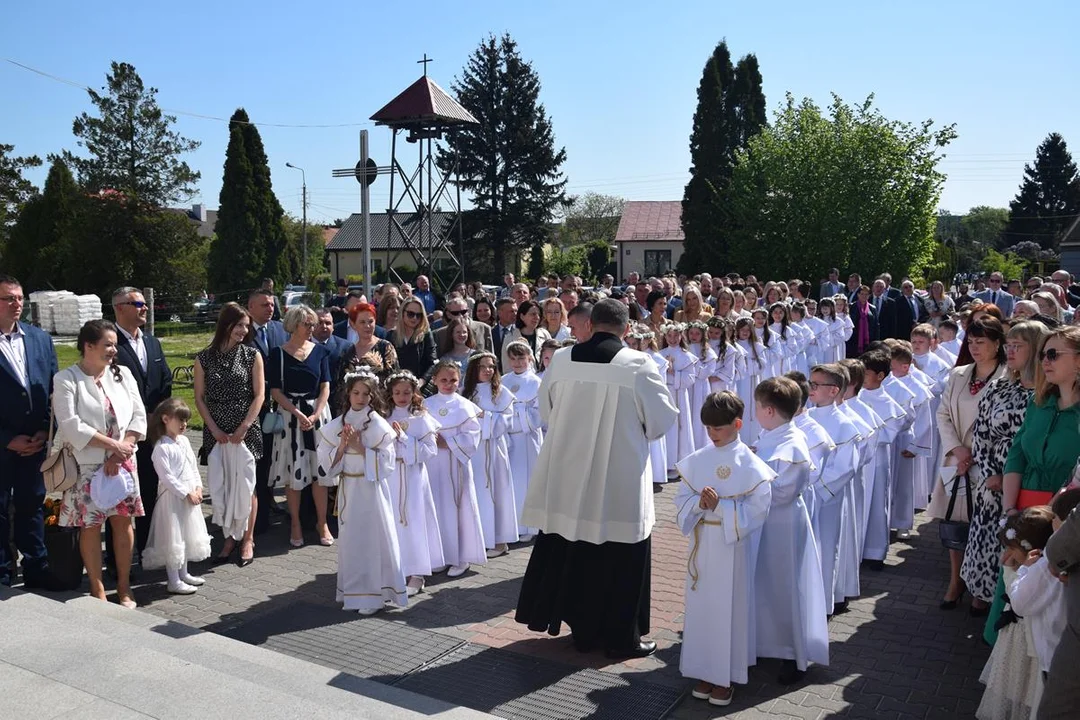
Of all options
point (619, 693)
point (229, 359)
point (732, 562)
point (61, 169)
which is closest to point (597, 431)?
point (732, 562)

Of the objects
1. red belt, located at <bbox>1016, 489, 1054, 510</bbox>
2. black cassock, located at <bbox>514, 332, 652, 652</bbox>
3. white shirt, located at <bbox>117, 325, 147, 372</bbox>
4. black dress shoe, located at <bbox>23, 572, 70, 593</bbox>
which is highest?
white shirt, located at <bbox>117, 325, 147, 372</bbox>

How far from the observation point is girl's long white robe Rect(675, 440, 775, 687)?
4594mm

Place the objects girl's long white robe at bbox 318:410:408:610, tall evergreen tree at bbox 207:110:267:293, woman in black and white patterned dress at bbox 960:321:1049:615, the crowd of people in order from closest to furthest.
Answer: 1. the crowd of people
2. woman in black and white patterned dress at bbox 960:321:1049:615
3. girl's long white robe at bbox 318:410:408:610
4. tall evergreen tree at bbox 207:110:267:293

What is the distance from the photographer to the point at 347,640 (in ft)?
18.1

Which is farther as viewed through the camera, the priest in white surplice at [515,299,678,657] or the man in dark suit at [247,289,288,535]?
the man in dark suit at [247,289,288,535]

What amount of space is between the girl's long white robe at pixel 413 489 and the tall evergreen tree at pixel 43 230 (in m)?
36.3

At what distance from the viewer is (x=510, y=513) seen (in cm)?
745

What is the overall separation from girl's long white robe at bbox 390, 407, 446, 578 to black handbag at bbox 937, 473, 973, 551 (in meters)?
3.47

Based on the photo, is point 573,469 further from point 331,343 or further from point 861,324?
point 861,324

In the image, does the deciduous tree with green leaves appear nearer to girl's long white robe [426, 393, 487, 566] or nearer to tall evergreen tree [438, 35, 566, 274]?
tall evergreen tree [438, 35, 566, 274]

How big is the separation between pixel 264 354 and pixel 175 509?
170 centimetres

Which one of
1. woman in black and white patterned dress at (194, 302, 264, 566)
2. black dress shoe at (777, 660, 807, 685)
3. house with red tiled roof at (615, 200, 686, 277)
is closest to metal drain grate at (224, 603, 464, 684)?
woman in black and white patterned dress at (194, 302, 264, 566)

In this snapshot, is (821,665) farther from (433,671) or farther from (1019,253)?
(1019,253)

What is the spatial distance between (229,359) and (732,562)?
431 cm
